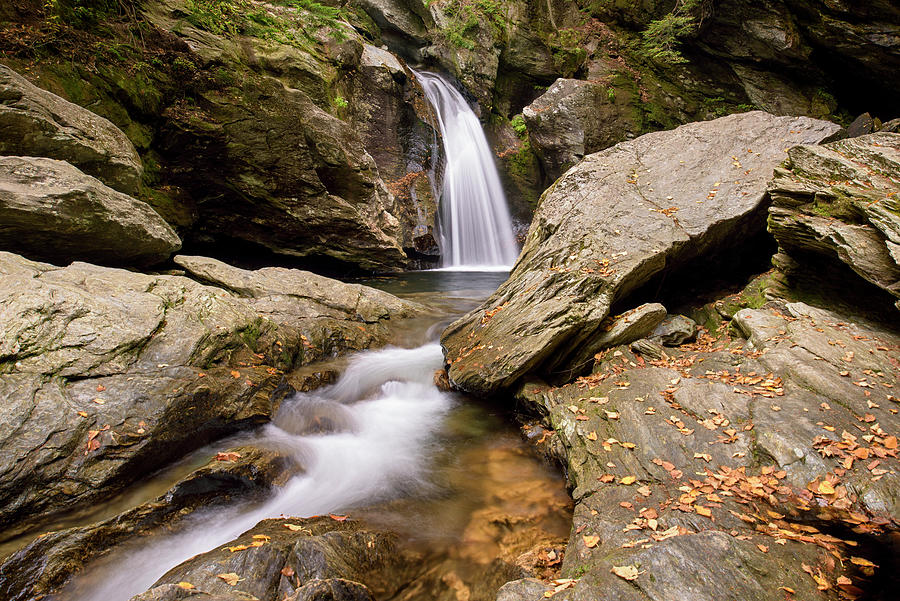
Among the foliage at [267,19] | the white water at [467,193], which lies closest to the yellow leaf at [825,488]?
the foliage at [267,19]

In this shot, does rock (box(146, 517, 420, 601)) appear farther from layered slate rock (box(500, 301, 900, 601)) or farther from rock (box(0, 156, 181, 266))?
rock (box(0, 156, 181, 266))

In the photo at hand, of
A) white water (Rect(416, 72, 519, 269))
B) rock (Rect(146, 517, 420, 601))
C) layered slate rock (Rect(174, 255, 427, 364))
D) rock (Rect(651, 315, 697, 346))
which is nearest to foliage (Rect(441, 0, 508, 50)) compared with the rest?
white water (Rect(416, 72, 519, 269))

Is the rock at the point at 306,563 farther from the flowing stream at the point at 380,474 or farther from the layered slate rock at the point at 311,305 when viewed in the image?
the layered slate rock at the point at 311,305

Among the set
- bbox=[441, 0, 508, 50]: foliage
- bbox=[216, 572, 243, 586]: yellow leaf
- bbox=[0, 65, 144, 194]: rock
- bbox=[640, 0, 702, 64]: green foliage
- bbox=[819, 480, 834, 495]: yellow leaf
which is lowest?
bbox=[216, 572, 243, 586]: yellow leaf

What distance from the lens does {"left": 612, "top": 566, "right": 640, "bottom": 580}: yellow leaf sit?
2133 millimetres

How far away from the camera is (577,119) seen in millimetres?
16172

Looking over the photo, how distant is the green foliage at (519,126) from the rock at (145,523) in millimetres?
19398

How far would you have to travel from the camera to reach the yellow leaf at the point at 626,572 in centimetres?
213

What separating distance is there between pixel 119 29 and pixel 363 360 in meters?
9.29

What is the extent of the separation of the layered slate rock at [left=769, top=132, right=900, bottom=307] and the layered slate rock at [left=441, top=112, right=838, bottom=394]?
83 centimetres

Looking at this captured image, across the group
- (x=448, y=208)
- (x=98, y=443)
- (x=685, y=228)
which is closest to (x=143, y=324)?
(x=98, y=443)

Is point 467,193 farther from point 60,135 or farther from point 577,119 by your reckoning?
point 60,135

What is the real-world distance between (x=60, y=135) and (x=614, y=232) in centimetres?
925

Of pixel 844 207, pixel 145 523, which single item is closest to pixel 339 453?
pixel 145 523
